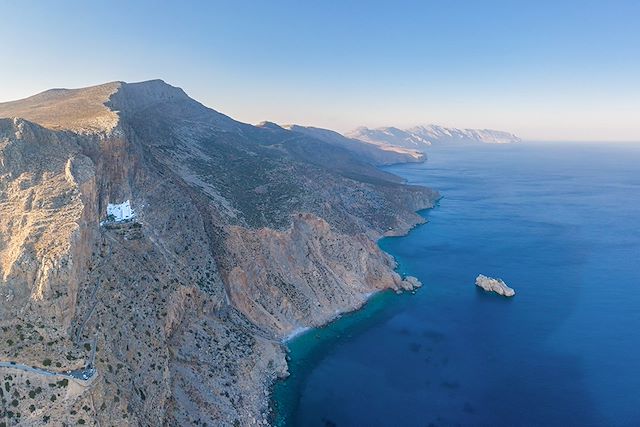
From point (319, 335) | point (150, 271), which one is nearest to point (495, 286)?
point (319, 335)

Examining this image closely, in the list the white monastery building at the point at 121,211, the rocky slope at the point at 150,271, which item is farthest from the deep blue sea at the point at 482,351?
the white monastery building at the point at 121,211

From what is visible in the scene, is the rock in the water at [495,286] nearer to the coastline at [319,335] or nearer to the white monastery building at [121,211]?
the coastline at [319,335]

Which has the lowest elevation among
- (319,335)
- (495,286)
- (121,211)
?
(319,335)

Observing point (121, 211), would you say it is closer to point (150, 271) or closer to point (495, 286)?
point (150, 271)

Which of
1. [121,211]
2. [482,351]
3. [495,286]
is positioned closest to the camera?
[121,211]

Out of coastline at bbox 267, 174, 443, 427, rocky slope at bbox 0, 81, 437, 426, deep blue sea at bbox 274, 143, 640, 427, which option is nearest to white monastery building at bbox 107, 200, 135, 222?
rocky slope at bbox 0, 81, 437, 426

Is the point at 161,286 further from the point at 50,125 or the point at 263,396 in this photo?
the point at 50,125
